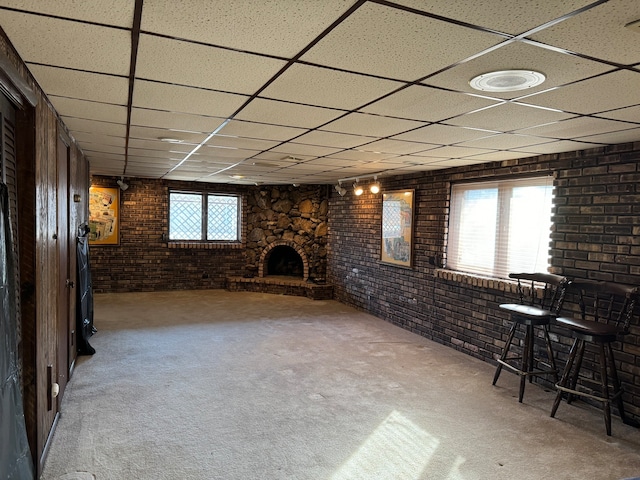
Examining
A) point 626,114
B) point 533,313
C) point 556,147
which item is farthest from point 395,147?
point 533,313

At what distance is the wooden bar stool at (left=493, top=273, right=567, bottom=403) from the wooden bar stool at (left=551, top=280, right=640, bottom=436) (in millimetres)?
159

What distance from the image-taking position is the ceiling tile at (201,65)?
169cm

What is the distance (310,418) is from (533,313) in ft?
6.57

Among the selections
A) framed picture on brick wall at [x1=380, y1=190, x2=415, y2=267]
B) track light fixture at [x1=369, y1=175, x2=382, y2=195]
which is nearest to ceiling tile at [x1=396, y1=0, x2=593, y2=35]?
framed picture on brick wall at [x1=380, y1=190, x2=415, y2=267]

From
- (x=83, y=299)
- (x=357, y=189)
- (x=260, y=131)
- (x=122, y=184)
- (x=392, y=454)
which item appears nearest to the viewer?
(x=392, y=454)

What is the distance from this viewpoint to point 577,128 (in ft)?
9.40

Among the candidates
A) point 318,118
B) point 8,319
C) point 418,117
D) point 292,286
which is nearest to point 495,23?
point 418,117

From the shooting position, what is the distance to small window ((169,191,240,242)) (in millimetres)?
8539

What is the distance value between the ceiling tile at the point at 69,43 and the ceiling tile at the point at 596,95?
200cm

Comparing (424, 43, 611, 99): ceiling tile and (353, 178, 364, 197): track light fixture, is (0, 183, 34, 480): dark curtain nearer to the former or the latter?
(424, 43, 611, 99): ceiling tile

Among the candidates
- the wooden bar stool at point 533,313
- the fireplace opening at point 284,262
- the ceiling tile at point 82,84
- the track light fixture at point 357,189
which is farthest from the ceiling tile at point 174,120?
the fireplace opening at point 284,262

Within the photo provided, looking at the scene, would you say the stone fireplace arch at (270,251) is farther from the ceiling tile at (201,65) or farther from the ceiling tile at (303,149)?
the ceiling tile at (201,65)

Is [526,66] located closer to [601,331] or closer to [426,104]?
[426,104]

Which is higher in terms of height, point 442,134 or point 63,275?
point 442,134
